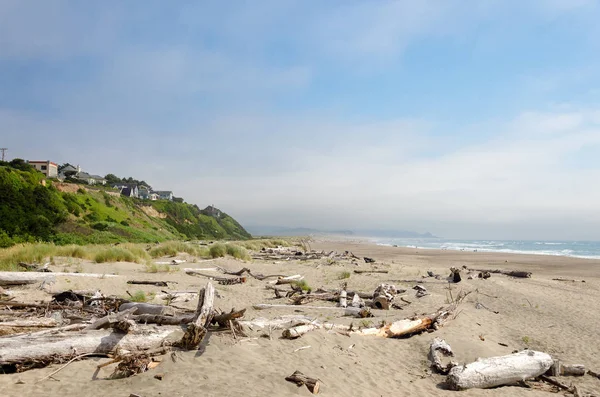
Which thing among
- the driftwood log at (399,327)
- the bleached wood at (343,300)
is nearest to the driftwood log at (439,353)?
the driftwood log at (399,327)

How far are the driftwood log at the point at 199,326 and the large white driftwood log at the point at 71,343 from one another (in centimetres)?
40

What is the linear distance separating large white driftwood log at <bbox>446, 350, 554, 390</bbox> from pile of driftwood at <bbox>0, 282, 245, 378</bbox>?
358 centimetres

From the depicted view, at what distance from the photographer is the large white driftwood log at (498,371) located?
6.09 metres

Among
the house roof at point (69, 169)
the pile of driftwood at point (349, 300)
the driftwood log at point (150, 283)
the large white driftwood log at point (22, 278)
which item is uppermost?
the house roof at point (69, 169)

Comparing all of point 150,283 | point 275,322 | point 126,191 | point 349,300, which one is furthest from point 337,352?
point 126,191

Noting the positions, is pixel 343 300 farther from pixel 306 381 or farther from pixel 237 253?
pixel 237 253

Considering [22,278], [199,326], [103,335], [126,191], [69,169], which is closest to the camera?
[103,335]

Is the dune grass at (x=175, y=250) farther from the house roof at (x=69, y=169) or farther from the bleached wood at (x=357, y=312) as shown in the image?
the house roof at (x=69, y=169)

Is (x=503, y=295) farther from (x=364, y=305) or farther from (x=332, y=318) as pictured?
(x=332, y=318)

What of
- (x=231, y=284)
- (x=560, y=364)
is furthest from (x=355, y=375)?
(x=231, y=284)

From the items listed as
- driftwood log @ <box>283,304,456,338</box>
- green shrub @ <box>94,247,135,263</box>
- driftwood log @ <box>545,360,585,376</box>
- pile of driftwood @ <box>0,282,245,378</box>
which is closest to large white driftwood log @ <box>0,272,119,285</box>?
pile of driftwood @ <box>0,282,245,378</box>

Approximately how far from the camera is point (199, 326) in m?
5.84

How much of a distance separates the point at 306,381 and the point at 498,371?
133 inches

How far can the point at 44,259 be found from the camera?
14.5 meters
